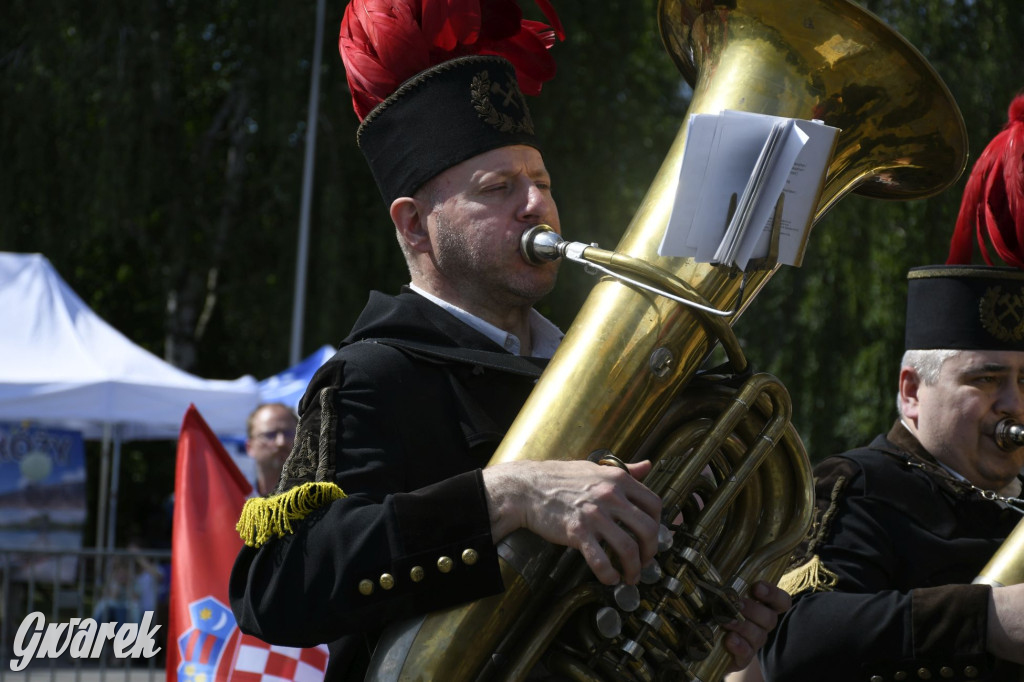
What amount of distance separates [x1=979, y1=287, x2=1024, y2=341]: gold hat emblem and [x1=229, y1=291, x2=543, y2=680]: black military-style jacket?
65.3 inches

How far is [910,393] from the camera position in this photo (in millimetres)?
3590

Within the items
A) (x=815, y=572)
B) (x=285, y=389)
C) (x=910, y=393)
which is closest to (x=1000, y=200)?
(x=910, y=393)

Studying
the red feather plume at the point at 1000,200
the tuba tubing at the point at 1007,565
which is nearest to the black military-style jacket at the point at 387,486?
the tuba tubing at the point at 1007,565

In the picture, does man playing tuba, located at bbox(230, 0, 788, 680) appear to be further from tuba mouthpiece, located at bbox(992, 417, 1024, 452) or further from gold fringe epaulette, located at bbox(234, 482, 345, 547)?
tuba mouthpiece, located at bbox(992, 417, 1024, 452)

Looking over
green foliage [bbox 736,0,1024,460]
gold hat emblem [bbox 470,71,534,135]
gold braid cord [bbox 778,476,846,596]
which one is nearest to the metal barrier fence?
gold braid cord [bbox 778,476,846,596]

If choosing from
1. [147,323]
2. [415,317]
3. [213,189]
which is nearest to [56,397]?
[213,189]

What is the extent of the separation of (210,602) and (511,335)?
2.13 meters

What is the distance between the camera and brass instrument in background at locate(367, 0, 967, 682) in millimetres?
2123

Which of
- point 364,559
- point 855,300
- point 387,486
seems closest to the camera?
point 364,559

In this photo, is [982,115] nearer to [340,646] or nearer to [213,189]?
[213,189]

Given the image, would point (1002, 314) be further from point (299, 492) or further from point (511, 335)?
point (299, 492)

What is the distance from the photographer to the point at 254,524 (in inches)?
86.3

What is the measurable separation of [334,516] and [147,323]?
18725 millimetres

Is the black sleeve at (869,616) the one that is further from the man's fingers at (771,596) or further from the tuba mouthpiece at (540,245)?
the tuba mouthpiece at (540,245)
